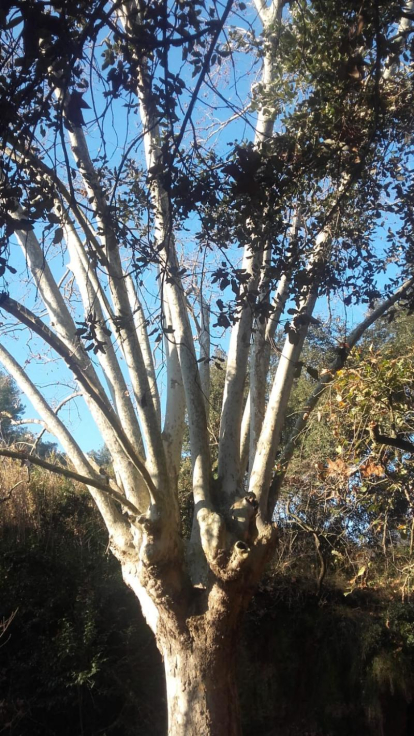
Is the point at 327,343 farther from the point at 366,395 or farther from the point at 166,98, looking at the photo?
the point at 166,98

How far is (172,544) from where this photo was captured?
504 centimetres

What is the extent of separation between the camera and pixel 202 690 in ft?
15.2

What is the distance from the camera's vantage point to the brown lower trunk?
456 cm

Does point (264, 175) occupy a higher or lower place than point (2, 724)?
higher

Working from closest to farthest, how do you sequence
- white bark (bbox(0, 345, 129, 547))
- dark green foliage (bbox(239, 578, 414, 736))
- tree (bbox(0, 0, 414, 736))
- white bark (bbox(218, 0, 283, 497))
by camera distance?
1. tree (bbox(0, 0, 414, 736))
2. white bark (bbox(218, 0, 283, 497))
3. white bark (bbox(0, 345, 129, 547))
4. dark green foliage (bbox(239, 578, 414, 736))

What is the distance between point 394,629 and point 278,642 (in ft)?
5.64

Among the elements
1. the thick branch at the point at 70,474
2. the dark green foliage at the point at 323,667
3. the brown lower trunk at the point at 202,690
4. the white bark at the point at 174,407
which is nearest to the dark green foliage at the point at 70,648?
the dark green foliage at the point at 323,667

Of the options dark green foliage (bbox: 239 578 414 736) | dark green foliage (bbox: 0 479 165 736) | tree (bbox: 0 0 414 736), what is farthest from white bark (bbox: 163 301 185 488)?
dark green foliage (bbox: 239 578 414 736)

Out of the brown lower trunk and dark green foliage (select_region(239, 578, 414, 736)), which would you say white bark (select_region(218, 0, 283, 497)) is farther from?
dark green foliage (select_region(239, 578, 414, 736))

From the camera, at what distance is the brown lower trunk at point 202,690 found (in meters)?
4.56

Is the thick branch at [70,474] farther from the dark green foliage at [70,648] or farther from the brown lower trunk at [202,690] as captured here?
A: the dark green foliage at [70,648]

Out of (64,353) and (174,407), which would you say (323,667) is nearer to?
(174,407)

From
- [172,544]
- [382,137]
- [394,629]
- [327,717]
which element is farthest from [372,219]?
[327,717]

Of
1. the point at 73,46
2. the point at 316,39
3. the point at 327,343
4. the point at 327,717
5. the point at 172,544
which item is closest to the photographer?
the point at 73,46
